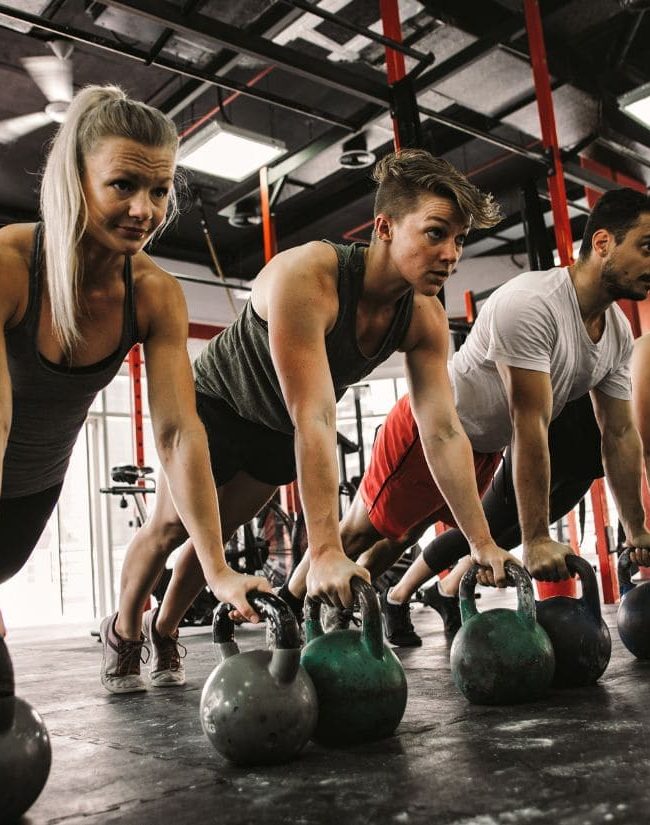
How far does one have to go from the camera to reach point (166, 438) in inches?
67.4

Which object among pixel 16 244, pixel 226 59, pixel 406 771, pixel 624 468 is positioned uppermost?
pixel 226 59

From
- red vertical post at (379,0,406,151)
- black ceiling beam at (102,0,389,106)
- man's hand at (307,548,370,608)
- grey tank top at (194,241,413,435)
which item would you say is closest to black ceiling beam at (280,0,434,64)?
red vertical post at (379,0,406,151)

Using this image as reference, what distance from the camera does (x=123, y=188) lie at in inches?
60.2

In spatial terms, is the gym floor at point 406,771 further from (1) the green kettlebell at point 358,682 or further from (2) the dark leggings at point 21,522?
(2) the dark leggings at point 21,522

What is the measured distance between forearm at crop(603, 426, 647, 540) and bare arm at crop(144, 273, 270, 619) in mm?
1523

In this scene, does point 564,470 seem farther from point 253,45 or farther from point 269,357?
point 253,45

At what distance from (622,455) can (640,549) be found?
0.37 m

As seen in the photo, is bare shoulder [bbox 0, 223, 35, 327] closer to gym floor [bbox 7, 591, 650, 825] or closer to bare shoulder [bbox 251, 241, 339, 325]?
bare shoulder [bbox 251, 241, 339, 325]

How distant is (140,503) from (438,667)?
3299 mm

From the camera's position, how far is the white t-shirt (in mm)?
2371

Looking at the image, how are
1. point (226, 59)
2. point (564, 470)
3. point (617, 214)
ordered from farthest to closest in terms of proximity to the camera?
1. point (226, 59)
2. point (564, 470)
3. point (617, 214)

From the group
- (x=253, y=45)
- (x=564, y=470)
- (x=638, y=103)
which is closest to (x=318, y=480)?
(x=564, y=470)

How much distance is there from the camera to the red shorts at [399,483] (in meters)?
2.62

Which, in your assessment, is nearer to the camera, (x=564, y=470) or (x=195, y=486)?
(x=195, y=486)
